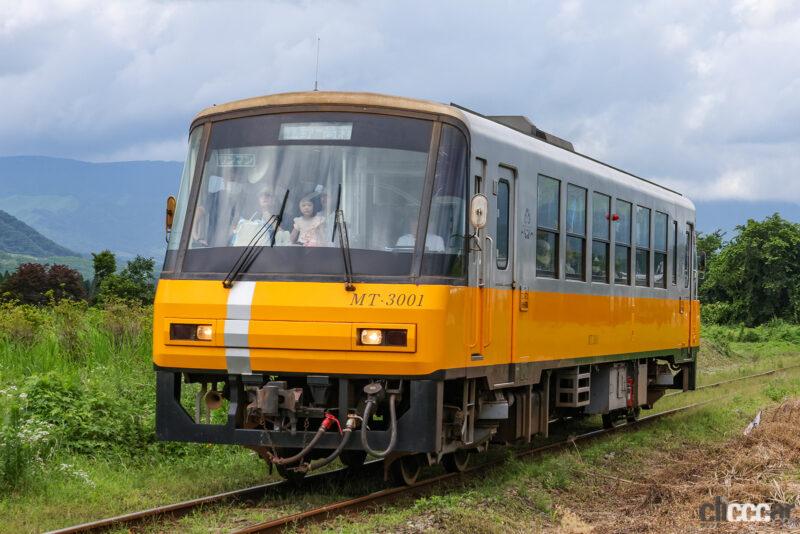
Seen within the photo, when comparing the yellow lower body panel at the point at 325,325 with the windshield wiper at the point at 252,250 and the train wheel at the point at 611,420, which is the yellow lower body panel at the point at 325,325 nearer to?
the windshield wiper at the point at 252,250

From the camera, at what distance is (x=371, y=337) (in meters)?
8.12

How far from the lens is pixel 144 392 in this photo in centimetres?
1215

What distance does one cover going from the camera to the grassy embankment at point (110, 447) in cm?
852

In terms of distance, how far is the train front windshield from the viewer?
838cm

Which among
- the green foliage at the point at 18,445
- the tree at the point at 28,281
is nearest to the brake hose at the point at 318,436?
the green foliage at the point at 18,445

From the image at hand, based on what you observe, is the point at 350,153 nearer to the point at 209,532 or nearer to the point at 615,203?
the point at 209,532

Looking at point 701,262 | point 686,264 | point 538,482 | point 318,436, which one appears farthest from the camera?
point 701,262

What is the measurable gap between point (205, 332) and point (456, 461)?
3054 millimetres

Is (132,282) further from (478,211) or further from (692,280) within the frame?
(478,211)

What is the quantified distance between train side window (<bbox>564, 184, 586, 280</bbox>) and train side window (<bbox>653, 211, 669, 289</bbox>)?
10.1ft

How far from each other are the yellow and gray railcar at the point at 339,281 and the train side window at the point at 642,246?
14.7 ft

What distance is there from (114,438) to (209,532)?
3604 millimetres

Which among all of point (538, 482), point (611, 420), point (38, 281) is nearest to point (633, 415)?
point (611, 420)

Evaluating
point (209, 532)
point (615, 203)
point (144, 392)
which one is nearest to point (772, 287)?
point (615, 203)
